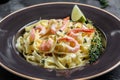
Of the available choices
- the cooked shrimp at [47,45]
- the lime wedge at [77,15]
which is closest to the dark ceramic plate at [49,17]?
the lime wedge at [77,15]

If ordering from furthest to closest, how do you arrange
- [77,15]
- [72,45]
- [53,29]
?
[77,15] < [53,29] < [72,45]

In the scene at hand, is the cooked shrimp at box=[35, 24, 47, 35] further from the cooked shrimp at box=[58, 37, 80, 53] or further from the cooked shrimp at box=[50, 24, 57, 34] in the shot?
the cooked shrimp at box=[58, 37, 80, 53]

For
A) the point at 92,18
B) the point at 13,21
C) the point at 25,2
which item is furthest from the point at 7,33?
the point at 25,2

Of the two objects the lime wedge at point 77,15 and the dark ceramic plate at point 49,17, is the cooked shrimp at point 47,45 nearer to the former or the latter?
the dark ceramic plate at point 49,17

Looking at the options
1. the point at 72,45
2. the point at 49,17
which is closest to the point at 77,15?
the point at 49,17

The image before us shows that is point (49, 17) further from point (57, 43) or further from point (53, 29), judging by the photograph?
point (57, 43)

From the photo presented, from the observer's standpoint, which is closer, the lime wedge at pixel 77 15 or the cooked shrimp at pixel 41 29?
the cooked shrimp at pixel 41 29
